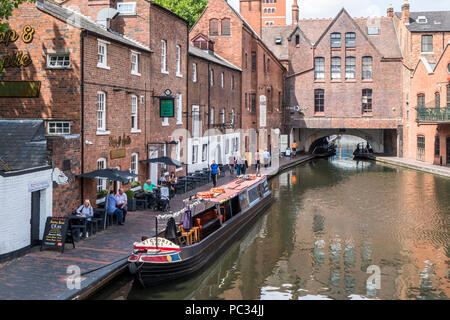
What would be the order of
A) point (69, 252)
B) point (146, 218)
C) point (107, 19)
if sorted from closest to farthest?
point (69, 252) → point (146, 218) → point (107, 19)

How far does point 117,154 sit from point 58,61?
4245 millimetres

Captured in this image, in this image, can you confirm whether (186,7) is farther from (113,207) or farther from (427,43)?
(113,207)

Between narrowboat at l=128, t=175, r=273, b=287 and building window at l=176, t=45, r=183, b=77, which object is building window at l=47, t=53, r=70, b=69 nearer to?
narrowboat at l=128, t=175, r=273, b=287

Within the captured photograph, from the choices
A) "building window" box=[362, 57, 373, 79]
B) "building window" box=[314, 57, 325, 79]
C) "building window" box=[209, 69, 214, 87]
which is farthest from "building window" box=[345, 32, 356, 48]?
"building window" box=[209, 69, 214, 87]

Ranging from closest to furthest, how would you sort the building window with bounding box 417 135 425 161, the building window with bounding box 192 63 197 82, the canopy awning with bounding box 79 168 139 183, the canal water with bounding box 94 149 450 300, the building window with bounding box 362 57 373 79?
the canal water with bounding box 94 149 450 300, the canopy awning with bounding box 79 168 139 183, the building window with bounding box 192 63 197 82, the building window with bounding box 417 135 425 161, the building window with bounding box 362 57 373 79

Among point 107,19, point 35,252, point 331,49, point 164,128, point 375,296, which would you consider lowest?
point 375,296

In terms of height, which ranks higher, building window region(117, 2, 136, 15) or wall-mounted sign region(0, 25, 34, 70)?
building window region(117, 2, 136, 15)

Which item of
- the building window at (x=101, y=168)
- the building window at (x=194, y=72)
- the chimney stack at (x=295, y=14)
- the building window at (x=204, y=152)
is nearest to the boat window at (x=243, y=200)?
the building window at (x=101, y=168)

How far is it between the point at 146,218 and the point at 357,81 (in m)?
37.1

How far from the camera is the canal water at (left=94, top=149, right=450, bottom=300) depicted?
1238cm

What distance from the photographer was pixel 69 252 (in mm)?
13469

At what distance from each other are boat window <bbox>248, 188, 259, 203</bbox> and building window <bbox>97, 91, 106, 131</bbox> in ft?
22.3

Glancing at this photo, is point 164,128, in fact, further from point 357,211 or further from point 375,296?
point 375,296
